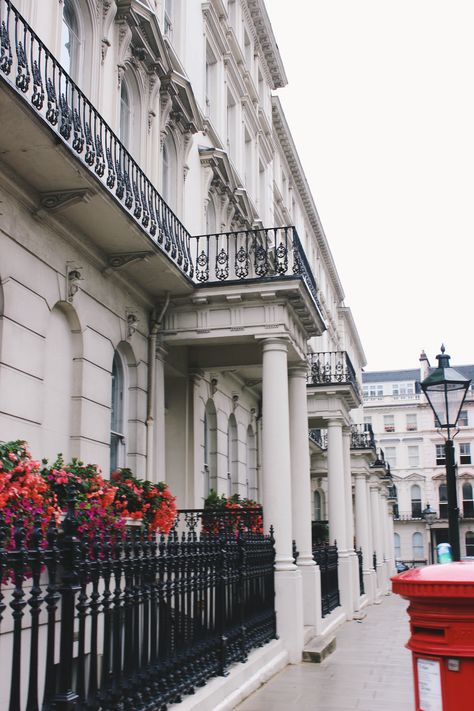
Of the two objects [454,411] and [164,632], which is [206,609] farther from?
[454,411]

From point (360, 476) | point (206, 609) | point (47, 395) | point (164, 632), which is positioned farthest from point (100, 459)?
point (360, 476)

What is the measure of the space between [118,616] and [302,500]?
9524 millimetres

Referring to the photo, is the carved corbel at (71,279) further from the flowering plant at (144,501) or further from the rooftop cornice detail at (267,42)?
the rooftop cornice detail at (267,42)

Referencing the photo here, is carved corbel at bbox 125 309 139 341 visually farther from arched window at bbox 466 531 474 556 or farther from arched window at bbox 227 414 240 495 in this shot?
arched window at bbox 466 531 474 556

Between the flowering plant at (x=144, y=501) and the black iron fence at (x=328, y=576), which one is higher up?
the flowering plant at (x=144, y=501)

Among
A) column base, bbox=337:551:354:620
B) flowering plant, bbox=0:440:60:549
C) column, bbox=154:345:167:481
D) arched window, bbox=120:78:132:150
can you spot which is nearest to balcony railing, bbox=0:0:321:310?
arched window, bbox=120:78:132:150

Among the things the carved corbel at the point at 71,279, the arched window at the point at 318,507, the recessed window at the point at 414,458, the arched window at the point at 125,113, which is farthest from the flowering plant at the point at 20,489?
the recessed window at the point at 414,458

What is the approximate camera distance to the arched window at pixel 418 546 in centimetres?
7894

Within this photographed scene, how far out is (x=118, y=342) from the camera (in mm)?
12148

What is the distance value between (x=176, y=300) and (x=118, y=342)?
5.56ft

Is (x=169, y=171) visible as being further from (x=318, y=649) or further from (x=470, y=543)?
(x=470, y=543)

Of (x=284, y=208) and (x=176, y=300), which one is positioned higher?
(x=284, y=208)

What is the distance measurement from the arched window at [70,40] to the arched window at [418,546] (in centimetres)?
7403

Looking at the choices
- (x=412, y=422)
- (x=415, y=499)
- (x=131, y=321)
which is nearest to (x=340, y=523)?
(x=131, y=321)
